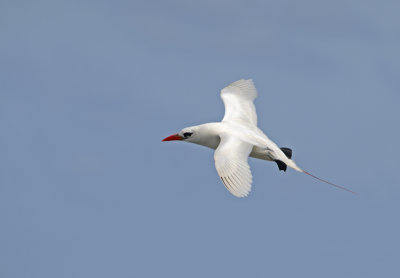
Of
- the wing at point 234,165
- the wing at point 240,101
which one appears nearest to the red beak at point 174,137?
the wing at point 240,101

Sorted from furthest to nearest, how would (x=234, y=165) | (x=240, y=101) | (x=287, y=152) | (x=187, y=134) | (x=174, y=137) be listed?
(x=240, y=101) → (x=174, y=137) → (x=187, y=134) → (x=287, y=152) → (x=234, y=165)

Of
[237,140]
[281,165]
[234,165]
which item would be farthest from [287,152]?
[234,165]

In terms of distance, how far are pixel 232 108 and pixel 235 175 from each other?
19.1 ft

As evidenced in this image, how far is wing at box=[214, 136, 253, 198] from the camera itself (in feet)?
60.9

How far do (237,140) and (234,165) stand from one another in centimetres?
170

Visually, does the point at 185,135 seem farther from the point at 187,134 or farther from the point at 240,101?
the point at 240,101

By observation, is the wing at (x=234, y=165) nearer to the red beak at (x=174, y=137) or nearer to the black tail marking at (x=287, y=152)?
the black tail marking at (x=287, y=152)

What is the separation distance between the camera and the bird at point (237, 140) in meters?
19.1

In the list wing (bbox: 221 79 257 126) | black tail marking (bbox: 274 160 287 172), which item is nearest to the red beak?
wing (bbox: 221 79 257 126)

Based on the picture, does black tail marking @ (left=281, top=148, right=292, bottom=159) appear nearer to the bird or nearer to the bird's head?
the bird

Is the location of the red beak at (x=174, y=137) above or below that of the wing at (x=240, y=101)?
below

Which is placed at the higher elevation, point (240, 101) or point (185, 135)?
point (240, 101)

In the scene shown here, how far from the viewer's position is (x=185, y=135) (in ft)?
75.4

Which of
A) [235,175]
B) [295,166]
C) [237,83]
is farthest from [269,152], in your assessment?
[237,83]
